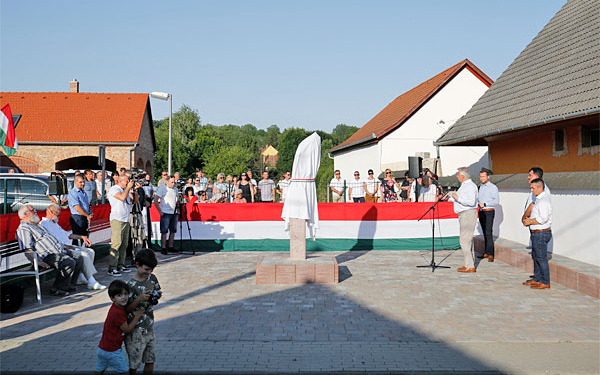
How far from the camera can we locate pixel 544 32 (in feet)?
52.6

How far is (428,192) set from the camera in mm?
13656

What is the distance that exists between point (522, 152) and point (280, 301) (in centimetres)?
921

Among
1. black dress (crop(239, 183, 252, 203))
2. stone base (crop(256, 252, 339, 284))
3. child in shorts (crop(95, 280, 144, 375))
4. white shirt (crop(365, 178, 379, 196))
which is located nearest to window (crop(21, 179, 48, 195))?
black dress (crop(239, 183, 252, 203))

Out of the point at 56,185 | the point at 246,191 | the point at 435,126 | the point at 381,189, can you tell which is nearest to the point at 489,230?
the point at 381,189

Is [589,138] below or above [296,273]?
above

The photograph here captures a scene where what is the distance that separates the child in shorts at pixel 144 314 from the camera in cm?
449

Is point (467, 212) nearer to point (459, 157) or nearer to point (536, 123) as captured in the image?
point (536, 123)

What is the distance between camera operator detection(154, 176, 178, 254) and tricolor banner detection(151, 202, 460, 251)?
63 cm

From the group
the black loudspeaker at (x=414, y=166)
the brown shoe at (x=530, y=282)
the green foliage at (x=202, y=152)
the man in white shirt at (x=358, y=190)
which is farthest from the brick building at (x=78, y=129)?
the brown shoe at (x=530, y=282)

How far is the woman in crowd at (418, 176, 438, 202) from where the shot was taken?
13.6 meters

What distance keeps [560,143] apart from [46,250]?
37.0 ft

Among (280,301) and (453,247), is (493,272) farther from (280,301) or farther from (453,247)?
(280,301)

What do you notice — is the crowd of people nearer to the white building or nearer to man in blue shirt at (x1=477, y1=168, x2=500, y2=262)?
man in blue shirt at (x1=477, y1=168, x2=500, y2=262)

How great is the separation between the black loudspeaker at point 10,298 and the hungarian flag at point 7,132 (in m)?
4.49
